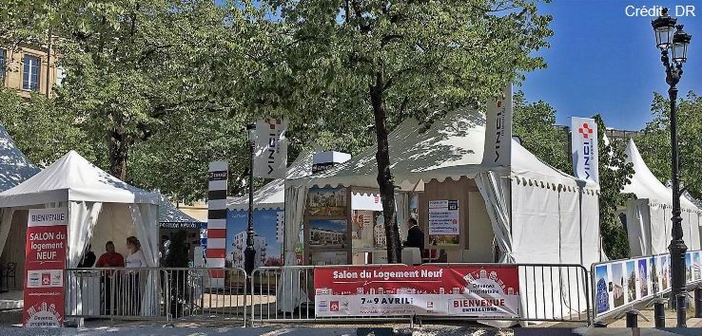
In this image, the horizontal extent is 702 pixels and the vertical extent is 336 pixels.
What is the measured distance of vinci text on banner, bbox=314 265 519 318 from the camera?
1070 cm

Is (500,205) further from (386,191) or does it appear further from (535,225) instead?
(386,191)

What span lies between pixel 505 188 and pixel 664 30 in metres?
4.47

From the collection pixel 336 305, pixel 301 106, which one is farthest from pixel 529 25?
pixel 336 305

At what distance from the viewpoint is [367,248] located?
1544 centimetres

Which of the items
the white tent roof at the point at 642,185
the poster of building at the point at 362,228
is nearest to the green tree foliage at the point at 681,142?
the white tent roof at the point at 642,185

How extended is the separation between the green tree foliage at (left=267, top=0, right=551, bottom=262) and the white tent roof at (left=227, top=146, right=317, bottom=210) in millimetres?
8326

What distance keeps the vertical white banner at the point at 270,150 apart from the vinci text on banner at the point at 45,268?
13.1 ft

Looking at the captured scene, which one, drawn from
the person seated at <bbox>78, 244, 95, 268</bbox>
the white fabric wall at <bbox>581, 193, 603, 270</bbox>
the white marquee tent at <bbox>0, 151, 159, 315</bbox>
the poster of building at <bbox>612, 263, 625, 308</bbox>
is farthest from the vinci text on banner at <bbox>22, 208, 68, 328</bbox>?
the white fabric wall at <bbox>581, 193, 603, 270</bbox>

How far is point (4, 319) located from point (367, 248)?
24.0 ft

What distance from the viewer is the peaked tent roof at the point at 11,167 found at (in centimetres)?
1555

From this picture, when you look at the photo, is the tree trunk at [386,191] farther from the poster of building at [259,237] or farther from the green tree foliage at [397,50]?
the poster of building at [259,237]

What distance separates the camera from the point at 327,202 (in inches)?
589

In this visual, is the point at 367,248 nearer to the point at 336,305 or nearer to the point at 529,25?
the point at 336,305

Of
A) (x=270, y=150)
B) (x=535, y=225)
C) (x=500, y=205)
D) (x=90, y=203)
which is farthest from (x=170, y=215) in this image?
(x=500, y=205)
